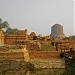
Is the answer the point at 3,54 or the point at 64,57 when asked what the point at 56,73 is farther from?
the point at 3,54

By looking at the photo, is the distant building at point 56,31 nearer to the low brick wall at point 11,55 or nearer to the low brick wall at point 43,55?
the low brick wall at point 43,55

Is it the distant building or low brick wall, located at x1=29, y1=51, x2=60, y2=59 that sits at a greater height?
the distant building

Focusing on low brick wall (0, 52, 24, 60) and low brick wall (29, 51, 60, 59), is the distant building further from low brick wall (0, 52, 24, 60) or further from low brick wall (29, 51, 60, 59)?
low brick wall (0, 52, 24, 60)

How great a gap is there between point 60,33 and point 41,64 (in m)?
35.1

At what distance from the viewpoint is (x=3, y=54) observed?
10.8 metres

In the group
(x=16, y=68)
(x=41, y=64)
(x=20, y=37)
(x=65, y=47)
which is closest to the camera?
(x=16, y=68)

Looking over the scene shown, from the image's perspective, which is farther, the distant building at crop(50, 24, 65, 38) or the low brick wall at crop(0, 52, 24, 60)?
the distant building at crop(50, 24, 65, 38)

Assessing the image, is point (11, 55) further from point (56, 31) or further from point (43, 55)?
point (56, 31)

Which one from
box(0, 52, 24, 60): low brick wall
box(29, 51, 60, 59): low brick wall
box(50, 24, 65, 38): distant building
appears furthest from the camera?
box(50, 24, 65, 38): distant building

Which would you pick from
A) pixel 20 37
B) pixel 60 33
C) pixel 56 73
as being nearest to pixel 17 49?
pixel 56 73

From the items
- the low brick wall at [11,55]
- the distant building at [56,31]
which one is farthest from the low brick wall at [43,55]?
the distant building at [56,31]

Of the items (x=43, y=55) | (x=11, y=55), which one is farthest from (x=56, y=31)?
(x=11, y=55)

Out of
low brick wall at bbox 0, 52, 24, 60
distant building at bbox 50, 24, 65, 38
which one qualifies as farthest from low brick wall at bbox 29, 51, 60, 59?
distant building at bbox 50, 24, 65, 38

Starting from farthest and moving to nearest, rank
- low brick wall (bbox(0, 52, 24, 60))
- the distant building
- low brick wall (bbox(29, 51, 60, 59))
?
1. the distant building
2. low brick wall (bbox(29, 51, 60, 59))
3. low brick wall (bbox(0, 52, 24, 60))
